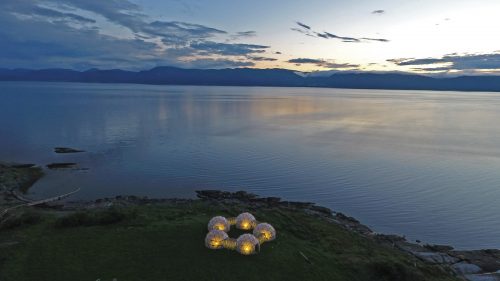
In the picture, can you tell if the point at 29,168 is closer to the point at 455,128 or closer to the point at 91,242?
the point at 91,242

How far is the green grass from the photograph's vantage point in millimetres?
21203

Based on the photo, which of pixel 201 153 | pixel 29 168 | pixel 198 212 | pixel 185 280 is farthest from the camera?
pixel 201 153

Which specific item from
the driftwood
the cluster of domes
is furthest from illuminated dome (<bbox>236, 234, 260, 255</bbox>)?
the driftwood

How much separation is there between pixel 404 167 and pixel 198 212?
38.0 metres

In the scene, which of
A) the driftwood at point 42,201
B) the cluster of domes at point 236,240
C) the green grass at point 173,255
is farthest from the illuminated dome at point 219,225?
the driftwood at point 42,201

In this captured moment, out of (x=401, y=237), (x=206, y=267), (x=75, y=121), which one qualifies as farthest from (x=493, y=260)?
(x=75, y=121)

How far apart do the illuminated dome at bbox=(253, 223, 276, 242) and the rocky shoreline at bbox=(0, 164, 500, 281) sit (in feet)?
32.6

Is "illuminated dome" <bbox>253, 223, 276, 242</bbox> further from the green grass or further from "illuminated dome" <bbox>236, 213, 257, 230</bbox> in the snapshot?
"illuminated dome" <bbox>236, 213, 257, 230</bbox>

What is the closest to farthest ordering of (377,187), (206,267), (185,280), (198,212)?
(185,280)
(206,267)
(198,212)
(377,187)

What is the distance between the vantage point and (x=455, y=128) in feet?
349

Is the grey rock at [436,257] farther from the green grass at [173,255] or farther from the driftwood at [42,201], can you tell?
the driftwood at [42,201]

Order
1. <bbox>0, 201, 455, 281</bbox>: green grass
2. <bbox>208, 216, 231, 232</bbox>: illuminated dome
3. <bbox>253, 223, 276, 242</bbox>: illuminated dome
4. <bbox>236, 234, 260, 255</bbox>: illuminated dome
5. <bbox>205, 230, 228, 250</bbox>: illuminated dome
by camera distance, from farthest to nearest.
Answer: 1. <bbox>208, 216, 231, 232</bbox>: illuminated dome
2. <bbox>253, 223, 276, 242</bbox>: illuminated dome
3. <bbox>205, 230, 228, 250</bbox>: illuminated dome
4. <bbox>236, 234, 260, 255</bbox>: illuminated dome
5. <bbox>0, 201, 455, 281</bbox>: green grass

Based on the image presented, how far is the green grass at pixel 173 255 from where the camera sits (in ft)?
69.6

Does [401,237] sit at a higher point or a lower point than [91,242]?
lower
